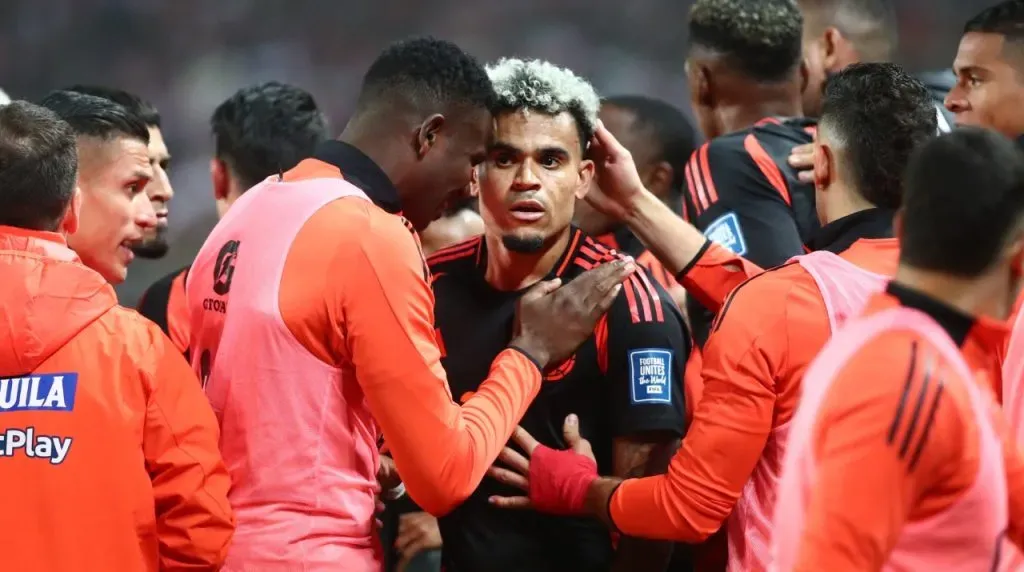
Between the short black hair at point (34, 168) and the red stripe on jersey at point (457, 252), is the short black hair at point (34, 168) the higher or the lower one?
the higher one

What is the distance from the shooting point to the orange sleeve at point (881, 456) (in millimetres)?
1628

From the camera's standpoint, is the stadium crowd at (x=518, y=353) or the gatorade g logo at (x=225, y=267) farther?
the gatorade g logo at (x=225, y=267)

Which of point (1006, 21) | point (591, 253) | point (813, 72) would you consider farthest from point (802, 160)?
point (813, 72)

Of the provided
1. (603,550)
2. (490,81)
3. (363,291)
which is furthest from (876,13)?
(363,291)

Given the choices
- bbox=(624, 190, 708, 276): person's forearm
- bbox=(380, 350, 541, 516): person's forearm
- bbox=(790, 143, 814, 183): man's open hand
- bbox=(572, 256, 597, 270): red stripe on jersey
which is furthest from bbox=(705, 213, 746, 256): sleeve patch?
bbox=(380, 350, 541, 516): person's forearm

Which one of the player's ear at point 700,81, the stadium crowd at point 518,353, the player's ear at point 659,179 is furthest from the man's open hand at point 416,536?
the player's ear at point 659,179

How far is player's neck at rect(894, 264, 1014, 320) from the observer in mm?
1725

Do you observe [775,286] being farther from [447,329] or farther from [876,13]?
[876,13]

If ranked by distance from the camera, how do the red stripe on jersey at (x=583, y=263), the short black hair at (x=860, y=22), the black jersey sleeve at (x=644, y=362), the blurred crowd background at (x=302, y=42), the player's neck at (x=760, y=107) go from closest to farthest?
1. the black jersey sleeve at (x=644, y=362)
2. the red stripe on jersey at (x=583, y=263)
3. the player's neck at (x=760, y=107)
4. the short black hair at (x=860, y=22)
5. the blurred crowd background at (x=302, y=42)

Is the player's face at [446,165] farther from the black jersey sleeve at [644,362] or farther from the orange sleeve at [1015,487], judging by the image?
the orange sleeve at [1015,487]

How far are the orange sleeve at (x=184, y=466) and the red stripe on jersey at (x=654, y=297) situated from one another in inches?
43.0

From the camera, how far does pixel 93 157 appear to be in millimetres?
3018

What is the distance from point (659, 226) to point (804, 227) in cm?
72

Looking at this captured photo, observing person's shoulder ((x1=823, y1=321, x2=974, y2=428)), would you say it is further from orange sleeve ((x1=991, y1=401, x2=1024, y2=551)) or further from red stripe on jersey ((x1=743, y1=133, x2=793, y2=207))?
red stripe on jersey ((x1=743, y1=133, x2=793, y2=207))
